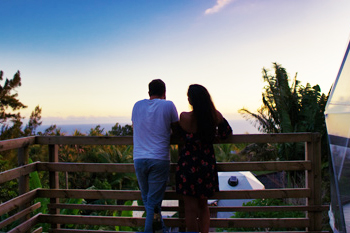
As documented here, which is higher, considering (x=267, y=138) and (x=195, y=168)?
(x=267, y=138)

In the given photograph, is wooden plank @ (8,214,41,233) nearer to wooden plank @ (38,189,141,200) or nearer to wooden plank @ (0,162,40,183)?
wooden plank @ (38,189,141,200)

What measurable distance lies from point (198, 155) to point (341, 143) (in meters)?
1.72

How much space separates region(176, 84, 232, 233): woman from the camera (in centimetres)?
304

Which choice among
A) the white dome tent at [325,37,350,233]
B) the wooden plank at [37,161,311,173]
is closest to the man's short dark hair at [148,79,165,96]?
the wooden plank at [37,161,311,173]

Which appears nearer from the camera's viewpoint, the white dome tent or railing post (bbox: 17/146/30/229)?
the white dome tent

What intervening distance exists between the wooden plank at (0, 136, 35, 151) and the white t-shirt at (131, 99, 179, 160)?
→ 136 centimetres

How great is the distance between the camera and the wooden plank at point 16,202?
128 inches

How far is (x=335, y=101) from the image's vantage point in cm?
405

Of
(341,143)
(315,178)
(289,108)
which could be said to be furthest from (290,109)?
(315,178)

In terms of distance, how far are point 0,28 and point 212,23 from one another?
10.8 metres

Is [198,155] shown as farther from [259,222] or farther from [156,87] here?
[259,222]

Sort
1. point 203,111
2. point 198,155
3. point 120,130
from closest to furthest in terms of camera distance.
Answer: point 203,111 → point 198,155 → point 120,130

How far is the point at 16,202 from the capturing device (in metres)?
3.50

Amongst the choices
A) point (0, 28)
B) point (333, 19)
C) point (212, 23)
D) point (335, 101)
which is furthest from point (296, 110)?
point (0, 28)
